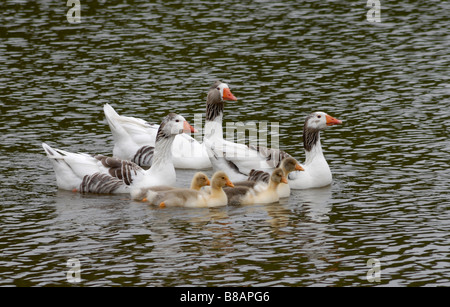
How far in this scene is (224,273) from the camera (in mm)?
14641

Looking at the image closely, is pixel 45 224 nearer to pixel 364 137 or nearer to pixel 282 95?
pixel 364 137

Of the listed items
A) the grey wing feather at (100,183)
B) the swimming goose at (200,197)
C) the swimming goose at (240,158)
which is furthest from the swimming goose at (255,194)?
the grey wing feather at (100,183)

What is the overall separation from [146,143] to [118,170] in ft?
8.66

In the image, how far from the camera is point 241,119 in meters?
24.9

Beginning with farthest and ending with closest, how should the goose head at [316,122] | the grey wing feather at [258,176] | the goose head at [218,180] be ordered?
the goose head at [316,122], the grey wing feather at [258,176], the goose head at [218,180]

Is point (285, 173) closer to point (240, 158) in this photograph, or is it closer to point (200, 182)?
point (240, 158)

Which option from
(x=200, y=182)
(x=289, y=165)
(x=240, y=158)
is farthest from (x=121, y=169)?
(x=289, y=165)

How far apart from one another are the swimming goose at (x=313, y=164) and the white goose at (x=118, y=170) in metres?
2.51

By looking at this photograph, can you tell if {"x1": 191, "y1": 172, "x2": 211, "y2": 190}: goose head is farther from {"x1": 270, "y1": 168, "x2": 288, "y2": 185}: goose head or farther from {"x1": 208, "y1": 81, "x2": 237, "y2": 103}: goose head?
{"x1": 208, "y1": 81, "x2": 237, "y2": 103}: goose head

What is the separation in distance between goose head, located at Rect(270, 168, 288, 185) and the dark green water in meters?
0.56

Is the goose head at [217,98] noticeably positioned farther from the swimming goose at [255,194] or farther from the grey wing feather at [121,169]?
the swimming goose at [255,194]

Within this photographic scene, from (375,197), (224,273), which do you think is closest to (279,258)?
(224,273)

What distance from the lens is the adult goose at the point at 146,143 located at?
71.5 ft
